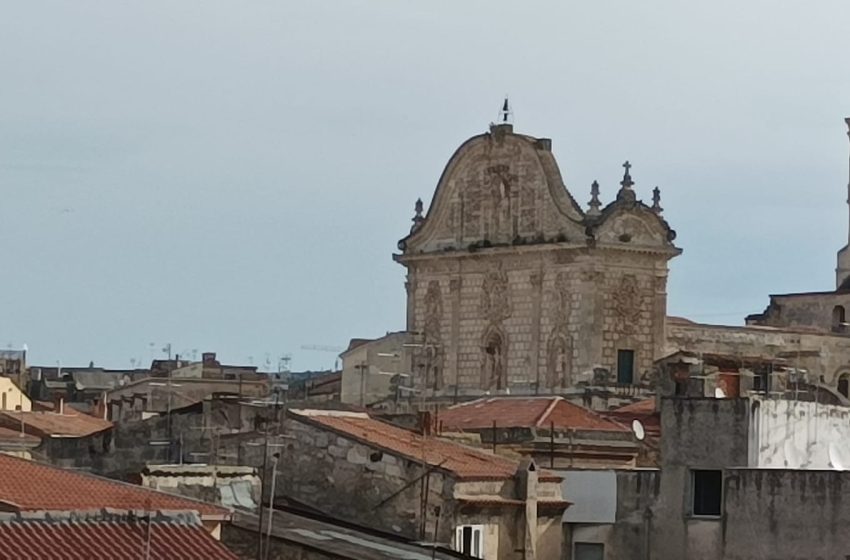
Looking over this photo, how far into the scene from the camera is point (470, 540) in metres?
39.1

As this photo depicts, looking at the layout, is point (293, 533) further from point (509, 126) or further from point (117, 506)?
point (509, 126)

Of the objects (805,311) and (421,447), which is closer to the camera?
(421,447)

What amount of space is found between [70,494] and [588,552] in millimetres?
11264

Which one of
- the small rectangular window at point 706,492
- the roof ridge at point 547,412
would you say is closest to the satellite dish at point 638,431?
the roof ridge at point 547,412

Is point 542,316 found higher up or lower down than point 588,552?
higher up

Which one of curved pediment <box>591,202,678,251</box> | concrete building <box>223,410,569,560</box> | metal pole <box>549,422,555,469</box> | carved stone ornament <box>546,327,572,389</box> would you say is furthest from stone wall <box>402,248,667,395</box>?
concrete building <box>223,410,569,560</box>

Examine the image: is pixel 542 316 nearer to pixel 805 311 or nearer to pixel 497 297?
pixel 497 297

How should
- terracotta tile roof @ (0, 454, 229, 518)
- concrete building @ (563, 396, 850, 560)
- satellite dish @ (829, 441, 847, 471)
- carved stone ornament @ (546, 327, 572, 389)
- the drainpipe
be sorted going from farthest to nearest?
carved stone ornament @ (546, 327, 572, 389) < satellite dish @ (829, 441, 847, 471) < the drainpipe < concrete building @ (563, 396, 850, 560) < terracotta tile roof @ (0, 454, 229, 518)

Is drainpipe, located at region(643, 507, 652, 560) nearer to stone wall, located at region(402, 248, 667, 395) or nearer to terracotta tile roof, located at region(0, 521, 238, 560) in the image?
terracotta tile roof, located at region(0, 521, 238, 560)

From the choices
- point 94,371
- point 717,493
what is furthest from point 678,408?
point 94,371

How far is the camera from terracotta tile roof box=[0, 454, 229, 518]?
31484 millimetres

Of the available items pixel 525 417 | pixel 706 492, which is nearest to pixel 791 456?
pixel 706 492

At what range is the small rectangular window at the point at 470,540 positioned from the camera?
127 feet

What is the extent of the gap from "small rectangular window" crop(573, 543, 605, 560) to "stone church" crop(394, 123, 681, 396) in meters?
40.9
